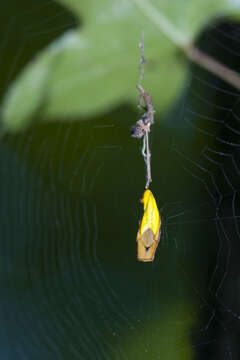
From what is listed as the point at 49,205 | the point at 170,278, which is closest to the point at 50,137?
the point at 49,205

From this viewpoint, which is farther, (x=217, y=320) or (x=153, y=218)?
(x=217, y=320)

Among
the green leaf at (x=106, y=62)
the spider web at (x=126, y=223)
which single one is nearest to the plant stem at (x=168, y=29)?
the green leaf at (x=106, y=62)

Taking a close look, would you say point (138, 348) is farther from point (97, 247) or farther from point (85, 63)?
point (85, 63)

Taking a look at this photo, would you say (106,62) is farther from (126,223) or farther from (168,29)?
(126,223)

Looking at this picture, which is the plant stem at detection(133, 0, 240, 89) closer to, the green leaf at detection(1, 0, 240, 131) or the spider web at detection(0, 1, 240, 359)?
the green leaf at detection(1, 0, 240, 131)

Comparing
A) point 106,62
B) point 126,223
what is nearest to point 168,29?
point 106,62

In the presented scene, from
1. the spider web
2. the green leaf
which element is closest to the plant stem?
the green leaf
